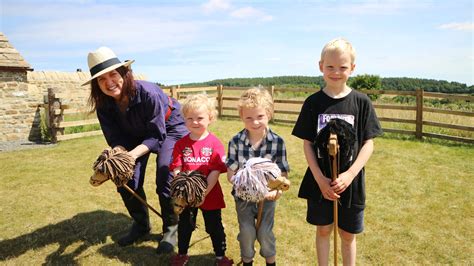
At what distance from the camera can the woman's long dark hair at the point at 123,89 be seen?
132 inches

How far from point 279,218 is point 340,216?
2.06 m

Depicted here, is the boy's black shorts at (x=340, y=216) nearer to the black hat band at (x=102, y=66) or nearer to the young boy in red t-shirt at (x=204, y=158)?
the young boy in red t-shirt at (x=204, y=158)

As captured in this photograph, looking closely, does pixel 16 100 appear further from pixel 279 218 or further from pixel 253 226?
pixel 253 226

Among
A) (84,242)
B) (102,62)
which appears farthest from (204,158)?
(84,242)

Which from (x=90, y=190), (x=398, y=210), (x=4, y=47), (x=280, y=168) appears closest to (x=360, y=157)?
(x=280, y=168)

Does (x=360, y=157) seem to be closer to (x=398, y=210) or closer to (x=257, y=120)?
(x=257, y=120)

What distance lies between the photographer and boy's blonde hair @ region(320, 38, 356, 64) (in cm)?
235

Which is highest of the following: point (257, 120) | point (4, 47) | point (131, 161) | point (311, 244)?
point (4, 47)

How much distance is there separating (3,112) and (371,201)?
10943 millimetres

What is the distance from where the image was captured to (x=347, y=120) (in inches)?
96.7

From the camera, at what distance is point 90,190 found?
5.99m

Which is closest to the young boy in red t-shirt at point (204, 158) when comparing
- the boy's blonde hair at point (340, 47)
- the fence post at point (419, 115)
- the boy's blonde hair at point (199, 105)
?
the boy's blonde hair at point (199, 105)

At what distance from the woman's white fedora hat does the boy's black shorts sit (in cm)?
214

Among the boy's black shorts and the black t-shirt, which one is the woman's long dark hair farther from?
the boy's black shorts
